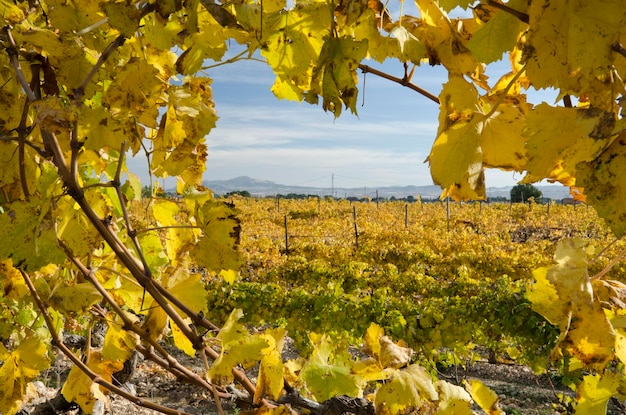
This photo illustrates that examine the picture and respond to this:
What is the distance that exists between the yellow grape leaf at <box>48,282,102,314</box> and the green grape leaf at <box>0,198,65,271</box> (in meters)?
0.16

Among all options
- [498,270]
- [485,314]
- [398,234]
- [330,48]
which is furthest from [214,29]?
[398,234]

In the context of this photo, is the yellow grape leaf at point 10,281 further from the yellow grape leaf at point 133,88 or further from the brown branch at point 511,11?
the brown branch at point 511,11

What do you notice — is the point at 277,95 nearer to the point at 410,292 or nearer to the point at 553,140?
the point at 553,140

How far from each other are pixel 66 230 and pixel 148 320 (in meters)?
0.19

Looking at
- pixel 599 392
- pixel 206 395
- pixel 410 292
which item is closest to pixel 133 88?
pixel 599 392

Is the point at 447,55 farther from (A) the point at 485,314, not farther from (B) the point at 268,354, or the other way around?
(A) the point at 485,314

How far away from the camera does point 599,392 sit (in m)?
0.66

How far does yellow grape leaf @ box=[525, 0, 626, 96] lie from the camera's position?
0.31 m

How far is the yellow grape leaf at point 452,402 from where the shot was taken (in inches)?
33.3

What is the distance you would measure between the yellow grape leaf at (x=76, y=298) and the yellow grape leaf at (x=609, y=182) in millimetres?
629

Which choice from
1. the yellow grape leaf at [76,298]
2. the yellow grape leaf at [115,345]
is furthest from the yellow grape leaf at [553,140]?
the yellow grape leaf at [115,345]

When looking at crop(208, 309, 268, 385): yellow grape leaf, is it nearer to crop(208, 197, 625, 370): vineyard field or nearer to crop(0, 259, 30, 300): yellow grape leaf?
crop(0, 259, 30, 300): yellow grape leaf

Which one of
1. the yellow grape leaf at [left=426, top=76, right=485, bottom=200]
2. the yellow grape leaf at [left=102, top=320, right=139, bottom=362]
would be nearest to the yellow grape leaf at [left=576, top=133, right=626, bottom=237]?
the yellow grape leaf at [left=426, top=76, right=485, bottom=200]

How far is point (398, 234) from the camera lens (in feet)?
36.7
